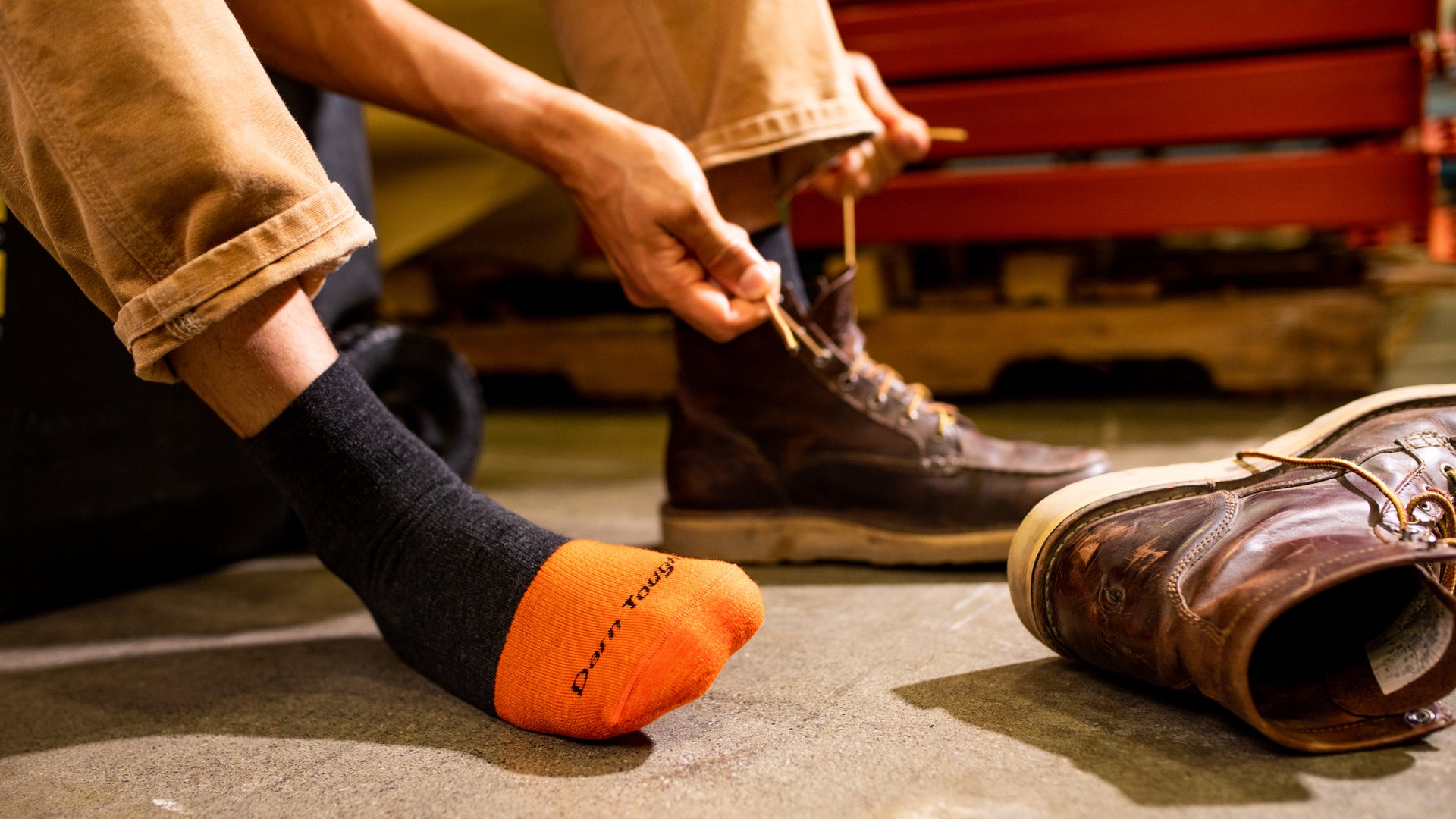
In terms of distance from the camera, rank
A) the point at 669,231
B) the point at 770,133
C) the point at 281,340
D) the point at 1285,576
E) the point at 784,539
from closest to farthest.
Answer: the point at 1285,576
the point at 281,340
the point at 669,231
the point at 770,133
the point at 784,539

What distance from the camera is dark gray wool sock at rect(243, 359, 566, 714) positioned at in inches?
25.5

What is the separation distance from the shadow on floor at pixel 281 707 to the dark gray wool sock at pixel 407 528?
0.03m

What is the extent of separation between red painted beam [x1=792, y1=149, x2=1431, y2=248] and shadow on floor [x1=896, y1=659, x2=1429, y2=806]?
1.24m

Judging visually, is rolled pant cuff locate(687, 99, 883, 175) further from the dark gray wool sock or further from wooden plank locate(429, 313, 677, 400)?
wooden plank locate(429, 313, 677, 400)

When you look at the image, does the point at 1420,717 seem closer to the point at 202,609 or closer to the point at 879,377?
the point at 879,377

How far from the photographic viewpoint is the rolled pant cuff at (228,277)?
57cm

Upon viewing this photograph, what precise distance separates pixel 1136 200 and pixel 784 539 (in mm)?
1090

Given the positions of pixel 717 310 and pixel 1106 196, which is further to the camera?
pixel 1106 196

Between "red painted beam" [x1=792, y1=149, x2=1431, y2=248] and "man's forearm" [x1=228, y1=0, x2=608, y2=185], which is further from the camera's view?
"red painted beam" [x1=792, y1=149, x2=1431, y2=248]

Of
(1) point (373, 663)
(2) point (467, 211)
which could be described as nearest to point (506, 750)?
(1) point (373, 663)

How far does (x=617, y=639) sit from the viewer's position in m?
0.60

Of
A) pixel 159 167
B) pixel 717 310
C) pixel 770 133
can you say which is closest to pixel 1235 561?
pixel 717 310

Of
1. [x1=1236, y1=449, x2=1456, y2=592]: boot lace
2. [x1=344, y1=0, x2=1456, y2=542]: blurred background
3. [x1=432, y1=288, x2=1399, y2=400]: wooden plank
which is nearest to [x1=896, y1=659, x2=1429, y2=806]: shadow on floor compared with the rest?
[x1=1236, y1=449, x2=1456, y2=592]: boot lace

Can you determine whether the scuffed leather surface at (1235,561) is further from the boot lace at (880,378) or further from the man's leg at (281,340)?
the boot lace at (880,378)
